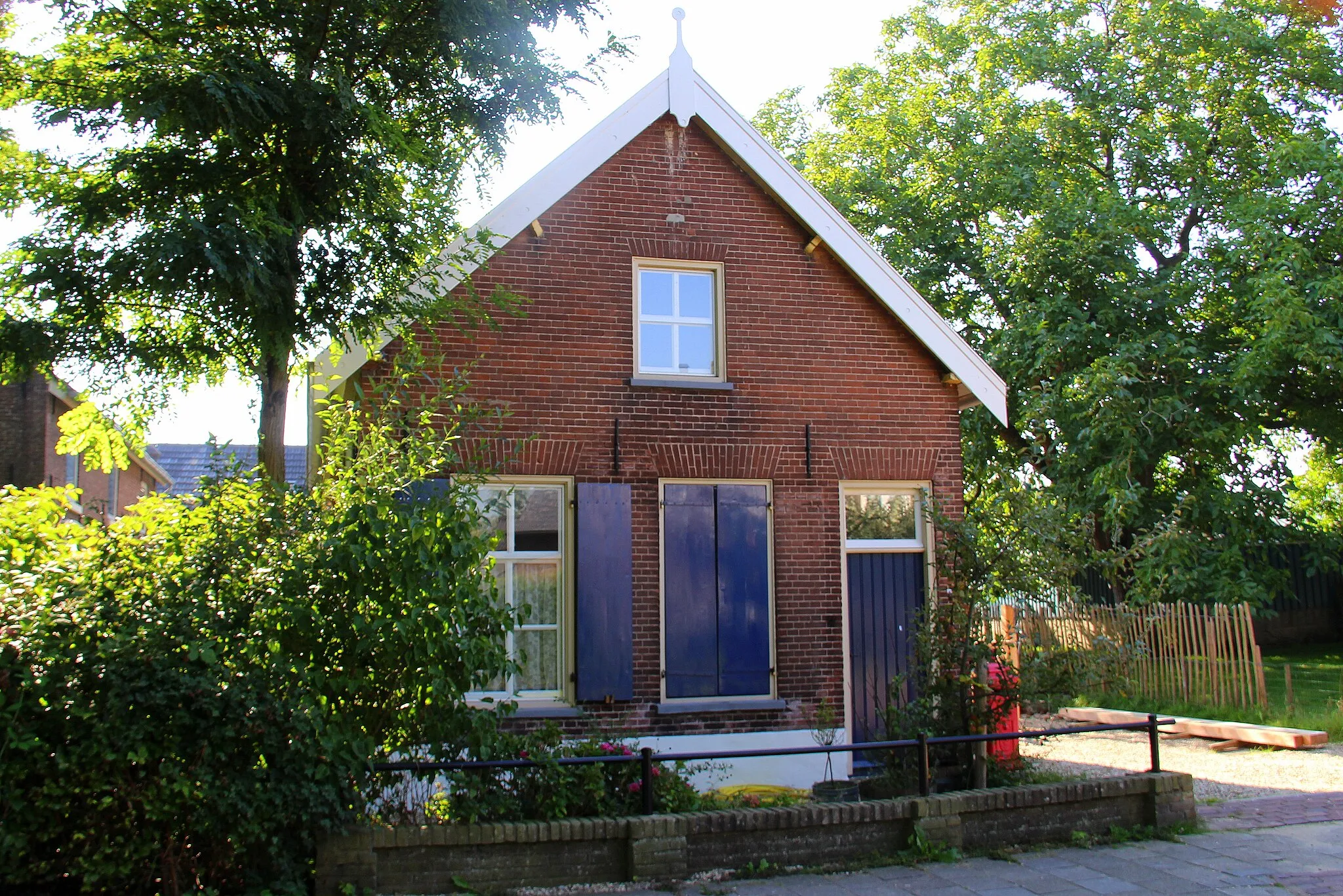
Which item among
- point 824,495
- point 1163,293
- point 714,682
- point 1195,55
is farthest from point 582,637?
point 1195,55

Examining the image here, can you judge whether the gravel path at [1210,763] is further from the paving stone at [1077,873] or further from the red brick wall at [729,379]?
the red brick wall at [729,379]

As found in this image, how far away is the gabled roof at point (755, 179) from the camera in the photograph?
10344mm

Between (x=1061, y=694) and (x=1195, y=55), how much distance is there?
1759cm

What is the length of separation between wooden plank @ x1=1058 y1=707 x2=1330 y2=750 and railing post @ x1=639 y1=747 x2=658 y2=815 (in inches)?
263

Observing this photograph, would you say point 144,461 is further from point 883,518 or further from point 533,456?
point 883,518

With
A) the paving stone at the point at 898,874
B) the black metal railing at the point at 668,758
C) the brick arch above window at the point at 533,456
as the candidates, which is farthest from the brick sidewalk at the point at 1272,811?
the brick arch above window at the point at 533,456

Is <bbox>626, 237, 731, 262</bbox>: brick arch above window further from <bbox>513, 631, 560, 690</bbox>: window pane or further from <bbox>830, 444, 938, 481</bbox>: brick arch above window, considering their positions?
<bbox>513, 631, 560, 690</bbox>: window pane

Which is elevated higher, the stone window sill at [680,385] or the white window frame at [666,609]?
the stone window sill at [680,385]

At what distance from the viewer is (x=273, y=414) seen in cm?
834

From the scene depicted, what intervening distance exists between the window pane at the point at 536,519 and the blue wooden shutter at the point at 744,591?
1.58 metres

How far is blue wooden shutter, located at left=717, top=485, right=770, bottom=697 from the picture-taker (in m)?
10.3

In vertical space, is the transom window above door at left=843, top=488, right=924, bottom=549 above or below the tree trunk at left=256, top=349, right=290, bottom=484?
below

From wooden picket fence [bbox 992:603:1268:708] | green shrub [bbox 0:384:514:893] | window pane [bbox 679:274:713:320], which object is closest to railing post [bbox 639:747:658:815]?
green shrub [bbox 0:384:514:893]

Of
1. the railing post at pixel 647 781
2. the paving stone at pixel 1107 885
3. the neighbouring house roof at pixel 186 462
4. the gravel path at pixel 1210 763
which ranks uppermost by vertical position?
the neighbouring house roof at pixel 186 462
